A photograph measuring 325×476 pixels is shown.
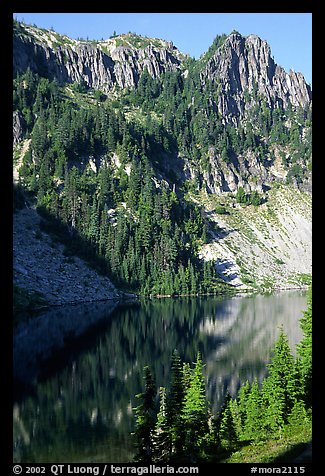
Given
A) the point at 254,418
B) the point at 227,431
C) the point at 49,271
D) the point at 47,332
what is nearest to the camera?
the point at 227,431

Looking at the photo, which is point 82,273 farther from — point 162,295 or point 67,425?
point 67,425

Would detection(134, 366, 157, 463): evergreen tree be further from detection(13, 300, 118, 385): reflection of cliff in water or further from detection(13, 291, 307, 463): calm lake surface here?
detection(13, 300, 118, 385): reflection of cliff in water

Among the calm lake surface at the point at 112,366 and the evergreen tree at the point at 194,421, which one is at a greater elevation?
the evergreen tree at the point at 194,421

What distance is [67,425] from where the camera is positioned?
144ft

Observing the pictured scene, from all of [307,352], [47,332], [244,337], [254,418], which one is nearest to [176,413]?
[254,418]

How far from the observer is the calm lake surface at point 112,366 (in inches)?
1595

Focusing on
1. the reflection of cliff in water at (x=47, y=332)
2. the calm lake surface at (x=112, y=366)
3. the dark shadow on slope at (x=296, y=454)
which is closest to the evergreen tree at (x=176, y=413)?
the calm lake surface at (x=112, y=366)

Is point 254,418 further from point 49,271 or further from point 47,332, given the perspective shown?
point 49,271

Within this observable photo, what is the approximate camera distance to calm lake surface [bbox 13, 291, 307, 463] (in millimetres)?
40506

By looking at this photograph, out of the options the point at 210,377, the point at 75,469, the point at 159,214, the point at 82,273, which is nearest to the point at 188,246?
the point at 159,214

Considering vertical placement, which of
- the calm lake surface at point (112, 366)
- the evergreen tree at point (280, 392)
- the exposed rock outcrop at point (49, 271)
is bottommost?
the calm lake surface at point (112, 366)

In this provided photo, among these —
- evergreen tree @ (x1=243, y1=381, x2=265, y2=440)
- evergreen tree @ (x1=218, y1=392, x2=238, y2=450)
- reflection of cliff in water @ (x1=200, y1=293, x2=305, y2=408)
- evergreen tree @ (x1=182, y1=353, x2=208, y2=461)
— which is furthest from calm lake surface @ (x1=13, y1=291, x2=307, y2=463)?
evergreen tree @ (x1=243, y1=381, x2=265, y2=440)

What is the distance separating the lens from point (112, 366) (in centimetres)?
6556

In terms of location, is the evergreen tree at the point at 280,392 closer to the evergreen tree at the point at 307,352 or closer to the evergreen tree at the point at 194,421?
the evergreen tree at the point at 307,352
